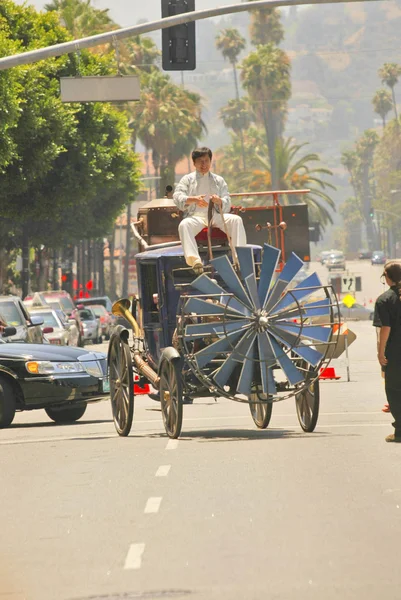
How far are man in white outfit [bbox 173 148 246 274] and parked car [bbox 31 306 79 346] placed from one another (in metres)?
26.6

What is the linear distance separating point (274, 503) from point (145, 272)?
6.24m

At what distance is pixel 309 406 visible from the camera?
16031 mm

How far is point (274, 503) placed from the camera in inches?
433

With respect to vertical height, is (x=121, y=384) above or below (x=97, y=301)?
above

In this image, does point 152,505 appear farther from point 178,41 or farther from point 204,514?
point 178,41

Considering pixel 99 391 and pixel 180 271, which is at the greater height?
pixel 180 271

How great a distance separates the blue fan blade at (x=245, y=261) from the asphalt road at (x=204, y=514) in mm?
1748

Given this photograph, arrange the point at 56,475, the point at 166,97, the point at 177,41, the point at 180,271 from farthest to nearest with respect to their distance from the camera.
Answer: the point at 166,97 → the point at 177,41 → the point at 180,271 → the point at 56,475

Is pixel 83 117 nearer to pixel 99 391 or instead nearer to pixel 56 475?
pixel 99 391

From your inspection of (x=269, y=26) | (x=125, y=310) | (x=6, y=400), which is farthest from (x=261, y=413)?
(x=269, y=26)

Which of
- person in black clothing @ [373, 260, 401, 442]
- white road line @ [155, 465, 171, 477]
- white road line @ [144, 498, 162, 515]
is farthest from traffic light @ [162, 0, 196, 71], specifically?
white road line @ [144, 498, 162, 515]

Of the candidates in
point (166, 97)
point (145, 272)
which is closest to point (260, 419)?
point (145, 272)

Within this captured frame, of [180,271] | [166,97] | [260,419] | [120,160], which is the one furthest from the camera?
[166,97]

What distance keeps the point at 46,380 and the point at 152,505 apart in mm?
8268
